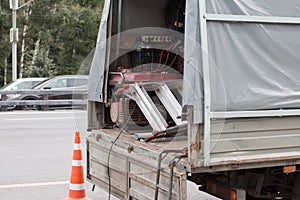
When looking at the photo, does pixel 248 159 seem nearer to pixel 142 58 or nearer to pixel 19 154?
pixel 142 58

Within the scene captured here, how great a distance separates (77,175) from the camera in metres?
6.12

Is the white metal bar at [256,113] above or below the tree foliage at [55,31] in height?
below

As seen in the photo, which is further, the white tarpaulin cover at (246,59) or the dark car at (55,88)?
the dark car at (55,88)

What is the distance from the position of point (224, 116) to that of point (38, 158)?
21.3ft

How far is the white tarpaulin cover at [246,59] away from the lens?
4332 mm

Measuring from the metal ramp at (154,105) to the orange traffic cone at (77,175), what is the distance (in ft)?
2.75

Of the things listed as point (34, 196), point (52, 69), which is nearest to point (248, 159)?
point (34, 196)

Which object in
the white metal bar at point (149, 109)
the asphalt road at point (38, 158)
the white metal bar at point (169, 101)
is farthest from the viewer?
the asphalt road at point (38, 158)

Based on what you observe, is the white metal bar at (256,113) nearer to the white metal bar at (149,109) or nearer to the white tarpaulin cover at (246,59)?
the white tarpaulin cover at (246,59)

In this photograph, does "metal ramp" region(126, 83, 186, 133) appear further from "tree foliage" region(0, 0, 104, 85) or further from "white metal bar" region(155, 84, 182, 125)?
"tree foliage" region(0, 0, 104, 85)

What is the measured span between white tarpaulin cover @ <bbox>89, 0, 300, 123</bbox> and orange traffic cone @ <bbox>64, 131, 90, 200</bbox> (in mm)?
2023

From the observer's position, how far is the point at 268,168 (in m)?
4.92

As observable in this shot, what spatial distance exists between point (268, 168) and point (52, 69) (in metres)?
30.4

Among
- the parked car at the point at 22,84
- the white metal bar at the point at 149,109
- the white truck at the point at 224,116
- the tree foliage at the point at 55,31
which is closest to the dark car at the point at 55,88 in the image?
the parked car at the point at 22,84
